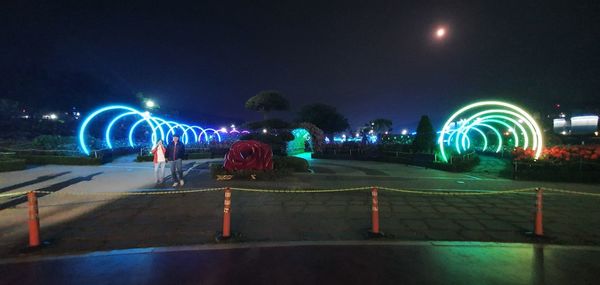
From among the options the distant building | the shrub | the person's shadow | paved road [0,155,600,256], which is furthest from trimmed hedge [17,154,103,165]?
the distant building

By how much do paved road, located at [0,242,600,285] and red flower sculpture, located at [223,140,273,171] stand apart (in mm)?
8159

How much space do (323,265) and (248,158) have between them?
9410 mm

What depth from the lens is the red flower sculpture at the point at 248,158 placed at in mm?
13875

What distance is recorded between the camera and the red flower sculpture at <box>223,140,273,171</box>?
1388 cm

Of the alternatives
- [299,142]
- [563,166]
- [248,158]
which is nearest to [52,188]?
[248,158]

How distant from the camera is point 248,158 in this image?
13945 millimetres

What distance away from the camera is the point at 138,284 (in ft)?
14.3

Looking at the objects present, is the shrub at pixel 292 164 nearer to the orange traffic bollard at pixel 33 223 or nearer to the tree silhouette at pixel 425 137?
the orange traffic bollard at pixel 33 223

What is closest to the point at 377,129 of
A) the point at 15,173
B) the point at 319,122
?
the point at 319,122

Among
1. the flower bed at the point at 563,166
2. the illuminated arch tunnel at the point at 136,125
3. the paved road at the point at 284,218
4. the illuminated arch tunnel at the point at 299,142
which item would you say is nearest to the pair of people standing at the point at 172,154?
the paved road at the point at 284,218

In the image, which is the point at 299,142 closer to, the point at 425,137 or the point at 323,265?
the point at 425,137

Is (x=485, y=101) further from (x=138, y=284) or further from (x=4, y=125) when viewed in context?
(x=4, y=125)

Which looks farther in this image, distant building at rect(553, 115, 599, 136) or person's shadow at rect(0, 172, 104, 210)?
distant building at rect(553, 115, 599, 136)

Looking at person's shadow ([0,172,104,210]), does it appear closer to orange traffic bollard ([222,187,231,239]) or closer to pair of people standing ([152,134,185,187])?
pair of people standing ([152,134,185,187])
